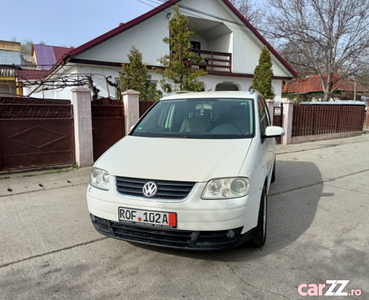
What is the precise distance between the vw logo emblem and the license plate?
0.16 meters

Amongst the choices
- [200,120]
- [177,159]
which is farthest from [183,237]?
[200,120]

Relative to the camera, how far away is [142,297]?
2.51 metres

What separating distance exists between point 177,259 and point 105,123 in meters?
5.80

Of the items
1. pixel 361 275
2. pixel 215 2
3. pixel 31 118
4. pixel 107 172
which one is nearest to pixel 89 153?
pixel 31 118

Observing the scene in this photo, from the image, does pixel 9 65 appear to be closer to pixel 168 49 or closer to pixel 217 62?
pixel 168 49

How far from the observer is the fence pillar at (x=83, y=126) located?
7340 millimetres

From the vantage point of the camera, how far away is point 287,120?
12.3 meters

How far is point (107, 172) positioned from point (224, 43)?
51.2 feet

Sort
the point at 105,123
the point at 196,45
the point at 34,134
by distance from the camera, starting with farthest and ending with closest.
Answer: the point at 196,45 → the point at 105,123 → the point at 34,134

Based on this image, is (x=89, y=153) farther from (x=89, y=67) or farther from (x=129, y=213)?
(x=89, y=67)

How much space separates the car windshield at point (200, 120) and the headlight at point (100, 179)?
986mm

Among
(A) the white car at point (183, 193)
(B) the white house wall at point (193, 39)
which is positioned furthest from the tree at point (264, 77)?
(A) the white car at point (183, 193)

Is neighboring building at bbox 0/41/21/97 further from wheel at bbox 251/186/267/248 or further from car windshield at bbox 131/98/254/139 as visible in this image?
wheel at bbox 251/186/267/248

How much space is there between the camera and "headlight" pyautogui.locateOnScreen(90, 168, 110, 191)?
3.01m
